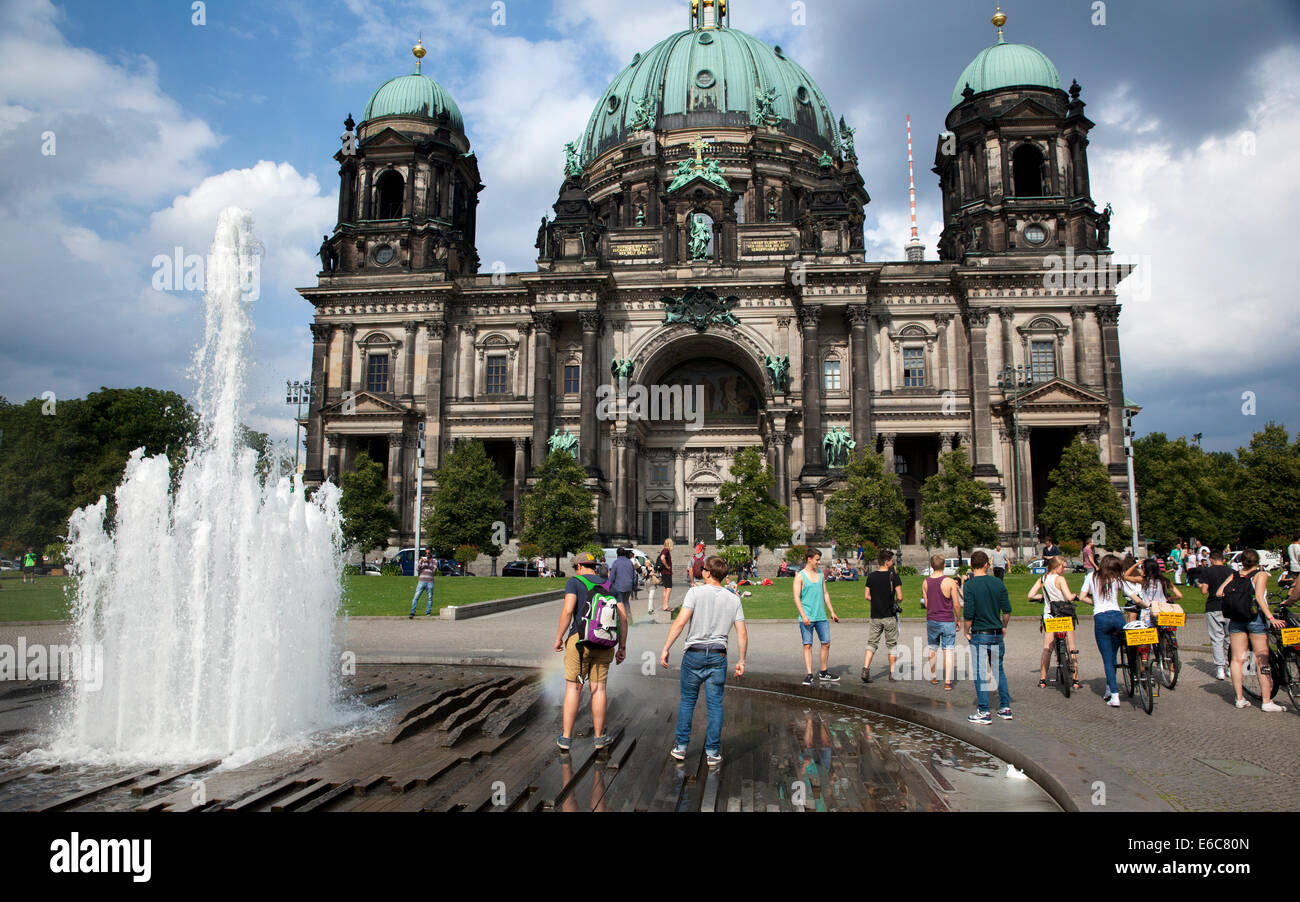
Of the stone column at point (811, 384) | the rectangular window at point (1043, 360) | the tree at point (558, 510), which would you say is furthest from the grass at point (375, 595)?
the rectangular window at point (1043, 360)

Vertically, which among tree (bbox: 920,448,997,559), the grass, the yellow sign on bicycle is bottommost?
the grass

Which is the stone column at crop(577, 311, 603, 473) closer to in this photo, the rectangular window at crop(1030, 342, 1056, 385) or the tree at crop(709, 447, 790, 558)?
the tree at crop(709, 447, 790, 558)

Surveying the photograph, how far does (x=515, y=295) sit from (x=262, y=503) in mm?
43229

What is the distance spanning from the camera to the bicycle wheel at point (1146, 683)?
9664 millimetres

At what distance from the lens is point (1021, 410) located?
4766 cm

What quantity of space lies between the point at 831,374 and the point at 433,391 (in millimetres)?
24460

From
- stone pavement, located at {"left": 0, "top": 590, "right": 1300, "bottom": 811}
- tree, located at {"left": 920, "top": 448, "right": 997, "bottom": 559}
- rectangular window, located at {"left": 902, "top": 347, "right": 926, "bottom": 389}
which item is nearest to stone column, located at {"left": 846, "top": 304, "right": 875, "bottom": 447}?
rectangular window, located at {"left": 902, "top": 347, "right": 926, "bottom": 389}

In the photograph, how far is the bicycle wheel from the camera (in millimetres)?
9664

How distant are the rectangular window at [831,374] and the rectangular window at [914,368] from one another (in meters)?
3.99

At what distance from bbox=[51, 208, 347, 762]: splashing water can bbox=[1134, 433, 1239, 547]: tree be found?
188ft

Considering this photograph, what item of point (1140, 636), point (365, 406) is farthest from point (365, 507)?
point (1140, 636)
